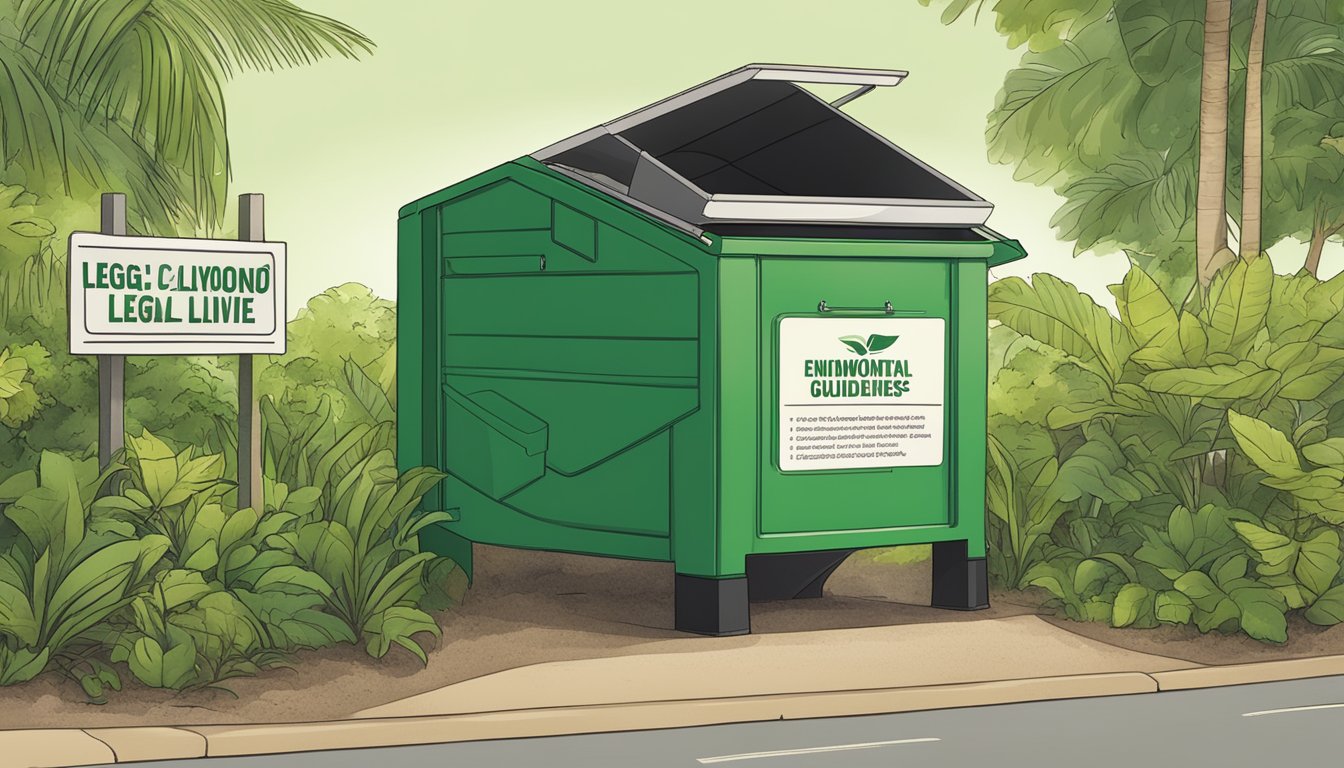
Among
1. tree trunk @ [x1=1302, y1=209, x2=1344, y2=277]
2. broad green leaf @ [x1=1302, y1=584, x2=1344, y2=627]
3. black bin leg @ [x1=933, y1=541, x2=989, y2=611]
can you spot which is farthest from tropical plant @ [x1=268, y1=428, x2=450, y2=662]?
tree trunk @ [x1=1302, y1=209, x2=1344, y2=277]

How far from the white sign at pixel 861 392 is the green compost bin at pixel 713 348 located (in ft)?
0.04

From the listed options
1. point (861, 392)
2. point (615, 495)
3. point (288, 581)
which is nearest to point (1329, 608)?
point (861, 392)

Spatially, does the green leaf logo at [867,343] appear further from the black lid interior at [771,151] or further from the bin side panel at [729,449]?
the black lid interior at [771,151]

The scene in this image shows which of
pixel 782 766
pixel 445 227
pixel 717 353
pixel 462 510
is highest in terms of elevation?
pixel 445 227

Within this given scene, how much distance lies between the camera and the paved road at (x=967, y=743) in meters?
7.46

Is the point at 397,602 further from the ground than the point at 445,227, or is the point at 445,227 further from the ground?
the point at 445,227

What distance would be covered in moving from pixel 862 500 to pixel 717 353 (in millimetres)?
1140

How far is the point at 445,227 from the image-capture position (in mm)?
11148

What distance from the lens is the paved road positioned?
746cm

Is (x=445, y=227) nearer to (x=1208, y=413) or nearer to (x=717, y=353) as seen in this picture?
(x=717, y=353)

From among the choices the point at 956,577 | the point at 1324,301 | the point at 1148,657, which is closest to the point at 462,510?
the point at 956,577

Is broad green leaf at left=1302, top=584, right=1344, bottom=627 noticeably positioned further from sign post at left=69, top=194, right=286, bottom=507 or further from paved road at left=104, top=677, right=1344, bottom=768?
sign post at left=69, top=194, right=286, bottom=507

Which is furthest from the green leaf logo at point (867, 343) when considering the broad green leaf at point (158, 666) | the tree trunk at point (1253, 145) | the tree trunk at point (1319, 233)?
the tree trunk at point (1319, 233)

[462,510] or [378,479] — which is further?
[462,510]
